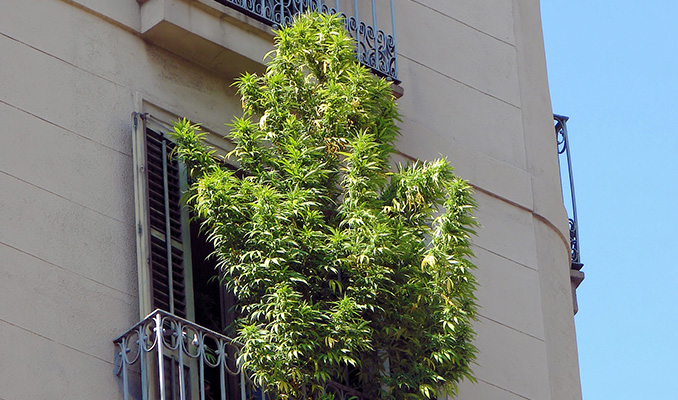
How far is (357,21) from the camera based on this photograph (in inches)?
469

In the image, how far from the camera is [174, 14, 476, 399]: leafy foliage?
968cm

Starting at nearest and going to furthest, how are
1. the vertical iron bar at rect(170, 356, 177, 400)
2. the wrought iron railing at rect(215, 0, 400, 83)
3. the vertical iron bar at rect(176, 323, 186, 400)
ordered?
the vertical iron bar at rect(176, 323, 186, 400) → the vertical iron bar at rect(170, 356, 177, 400) → the wrought iron railing at rect(215, 0, 400, 83)

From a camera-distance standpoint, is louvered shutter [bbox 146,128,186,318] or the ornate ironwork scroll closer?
the ornate ironwork scroll

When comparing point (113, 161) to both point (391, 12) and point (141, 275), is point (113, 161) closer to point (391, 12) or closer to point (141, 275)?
point (141, 275)

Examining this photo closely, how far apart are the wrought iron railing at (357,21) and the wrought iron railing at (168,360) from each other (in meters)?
2.48

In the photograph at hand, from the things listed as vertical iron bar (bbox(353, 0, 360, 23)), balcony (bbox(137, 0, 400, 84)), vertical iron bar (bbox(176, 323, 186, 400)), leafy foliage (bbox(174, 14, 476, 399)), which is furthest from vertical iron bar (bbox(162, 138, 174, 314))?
vertical iron bar (bbox(353, 0, 360, 23))

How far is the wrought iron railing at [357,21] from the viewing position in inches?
445

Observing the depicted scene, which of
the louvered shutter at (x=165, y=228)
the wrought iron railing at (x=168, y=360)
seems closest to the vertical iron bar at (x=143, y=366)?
the wrought iron railing at (x=168, y=360)

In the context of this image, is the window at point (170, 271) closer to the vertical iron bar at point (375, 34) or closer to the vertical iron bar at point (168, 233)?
the vertical iron bar at point (168, 233)

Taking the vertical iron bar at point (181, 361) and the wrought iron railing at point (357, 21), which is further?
the wrought iron railing at point (357, 21)

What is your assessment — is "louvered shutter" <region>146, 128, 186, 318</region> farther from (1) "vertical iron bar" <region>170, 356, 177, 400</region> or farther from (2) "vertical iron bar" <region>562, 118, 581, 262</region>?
(2) "vertical iron bar" <region>562, 118, 581, 262</region>

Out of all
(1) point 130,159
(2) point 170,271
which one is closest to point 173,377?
(2) point 170,271

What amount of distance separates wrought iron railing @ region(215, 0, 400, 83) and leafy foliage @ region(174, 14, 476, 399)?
2.35 ft

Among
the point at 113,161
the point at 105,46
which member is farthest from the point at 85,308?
the point at 105,46
